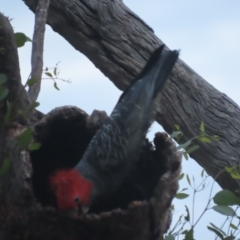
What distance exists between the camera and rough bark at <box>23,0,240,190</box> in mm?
2475

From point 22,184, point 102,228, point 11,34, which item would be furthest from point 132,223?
point 11,34

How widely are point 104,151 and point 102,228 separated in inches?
22.7

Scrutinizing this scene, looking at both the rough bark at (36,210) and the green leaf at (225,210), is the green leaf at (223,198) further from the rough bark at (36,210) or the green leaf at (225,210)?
the rough bark at (36,210)

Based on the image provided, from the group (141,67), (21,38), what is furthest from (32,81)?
(141,67)

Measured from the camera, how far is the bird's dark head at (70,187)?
1601mm

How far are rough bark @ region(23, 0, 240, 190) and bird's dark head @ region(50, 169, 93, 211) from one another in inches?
31.0

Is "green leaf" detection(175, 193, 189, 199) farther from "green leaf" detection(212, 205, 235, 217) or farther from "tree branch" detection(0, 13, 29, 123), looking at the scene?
"tree branch" detection(0, 13, 29, 123)

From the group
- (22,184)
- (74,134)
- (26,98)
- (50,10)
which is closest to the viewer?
(22,184)

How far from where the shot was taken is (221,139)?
2553 millimetres

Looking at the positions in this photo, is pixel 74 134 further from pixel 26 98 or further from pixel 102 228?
pixel 102 228

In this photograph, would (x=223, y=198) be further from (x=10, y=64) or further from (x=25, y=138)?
(x=10, y=64)

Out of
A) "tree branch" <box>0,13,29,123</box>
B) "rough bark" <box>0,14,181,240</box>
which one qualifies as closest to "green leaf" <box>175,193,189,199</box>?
"rough bark" <box>0,14,181,240</box>

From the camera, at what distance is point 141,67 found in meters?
2.50

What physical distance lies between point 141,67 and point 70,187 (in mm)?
918
